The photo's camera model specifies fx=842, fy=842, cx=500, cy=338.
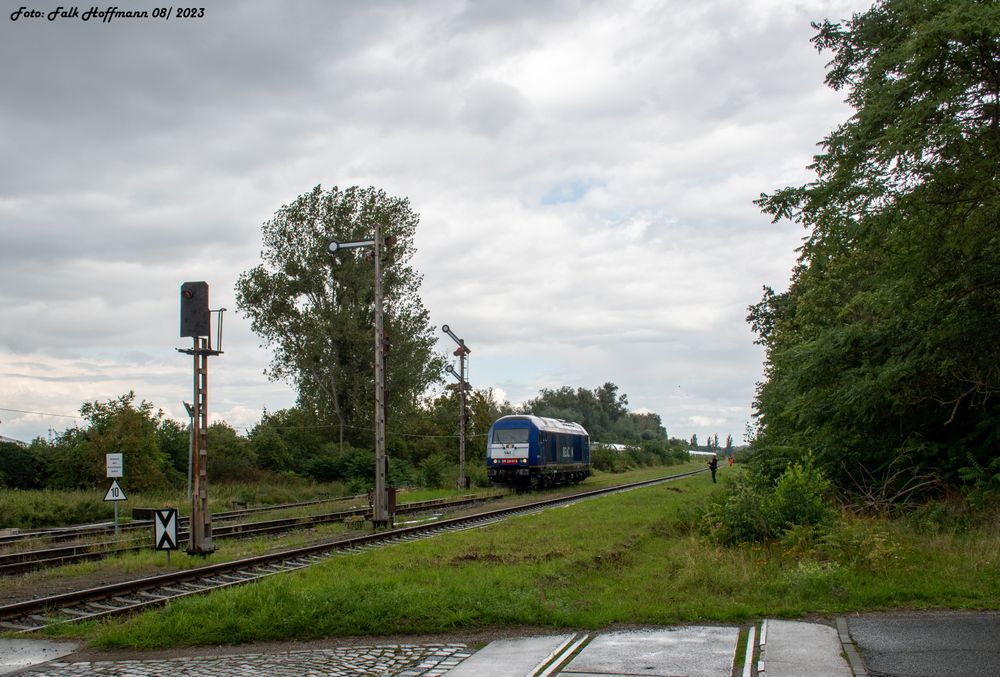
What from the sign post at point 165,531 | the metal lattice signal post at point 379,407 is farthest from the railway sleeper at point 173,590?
the metal lattice signal post at point 379,407

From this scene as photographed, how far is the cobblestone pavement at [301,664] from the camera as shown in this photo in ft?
25.2

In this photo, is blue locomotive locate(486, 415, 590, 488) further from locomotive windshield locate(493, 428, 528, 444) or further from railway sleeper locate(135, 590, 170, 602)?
railway sleeper locate(135, 590, 170, 602)

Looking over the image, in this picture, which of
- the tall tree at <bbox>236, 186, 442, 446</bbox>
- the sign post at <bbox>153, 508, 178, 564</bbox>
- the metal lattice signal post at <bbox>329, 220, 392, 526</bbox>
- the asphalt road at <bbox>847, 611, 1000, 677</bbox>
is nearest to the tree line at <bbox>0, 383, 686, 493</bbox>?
the tall tree at <bbox>236, 186, 442, 446</bbox>

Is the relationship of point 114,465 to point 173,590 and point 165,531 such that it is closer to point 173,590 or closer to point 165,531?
point 165,531

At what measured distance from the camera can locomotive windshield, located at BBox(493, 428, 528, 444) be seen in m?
38.3

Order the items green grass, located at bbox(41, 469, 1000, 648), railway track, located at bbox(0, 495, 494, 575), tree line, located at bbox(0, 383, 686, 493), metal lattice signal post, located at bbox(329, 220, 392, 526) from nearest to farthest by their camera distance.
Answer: green grass, located at bbox(41, 469, 1000, 648)
railway track, located at bbox(0, 495, 494, 575)
metal lattice signal post, located at bbox(329, 220, 392, 526)
tree line, located at bbox(0, 383, 686, 493)

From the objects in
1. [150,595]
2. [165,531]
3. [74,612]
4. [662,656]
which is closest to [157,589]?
[150,595]

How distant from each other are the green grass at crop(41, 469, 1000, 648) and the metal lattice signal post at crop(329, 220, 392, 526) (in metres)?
7.82

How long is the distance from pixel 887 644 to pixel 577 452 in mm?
40139

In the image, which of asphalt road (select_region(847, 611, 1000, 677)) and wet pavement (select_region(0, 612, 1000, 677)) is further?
wet pavement (select_region(0, 612, 1000, 677))

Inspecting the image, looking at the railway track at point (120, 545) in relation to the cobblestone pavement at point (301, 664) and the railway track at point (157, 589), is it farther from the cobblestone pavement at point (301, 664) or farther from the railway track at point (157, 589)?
the cobblestone pavement at point (301, 664)

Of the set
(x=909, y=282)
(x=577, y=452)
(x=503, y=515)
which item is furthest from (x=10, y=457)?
(x=909, y=282)

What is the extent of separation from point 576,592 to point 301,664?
397 cm

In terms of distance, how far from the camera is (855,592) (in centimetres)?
959
